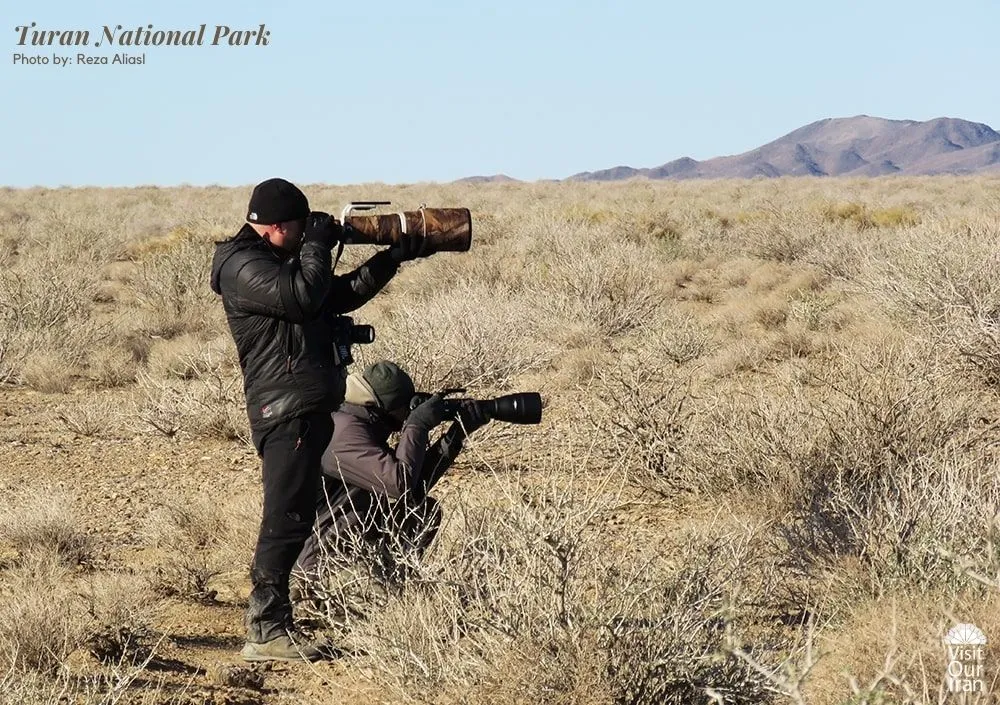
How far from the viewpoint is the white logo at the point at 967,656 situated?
3143mm

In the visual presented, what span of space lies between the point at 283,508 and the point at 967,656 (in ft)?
7.77

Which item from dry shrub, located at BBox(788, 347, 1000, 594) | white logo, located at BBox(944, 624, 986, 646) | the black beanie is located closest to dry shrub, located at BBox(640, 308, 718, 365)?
dry shrub, located at BBox(788, 347, 1000, 594)

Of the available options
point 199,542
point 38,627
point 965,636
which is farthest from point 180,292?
point 965,636

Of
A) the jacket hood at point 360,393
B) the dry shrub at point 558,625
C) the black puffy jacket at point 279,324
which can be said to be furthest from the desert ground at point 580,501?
the black puffy jacket at point 279,324

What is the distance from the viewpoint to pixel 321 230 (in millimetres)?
4219

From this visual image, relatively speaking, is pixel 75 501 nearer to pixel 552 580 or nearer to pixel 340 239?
pixel 340 239

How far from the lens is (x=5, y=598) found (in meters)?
4.81

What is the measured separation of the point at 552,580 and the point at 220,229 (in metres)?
22.1

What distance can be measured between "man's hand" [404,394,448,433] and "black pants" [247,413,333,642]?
40 cm

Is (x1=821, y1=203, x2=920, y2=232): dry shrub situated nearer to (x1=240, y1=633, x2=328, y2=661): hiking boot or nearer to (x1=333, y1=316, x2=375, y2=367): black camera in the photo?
(x1=333, y1=316, x2=375, y2=367): black camera

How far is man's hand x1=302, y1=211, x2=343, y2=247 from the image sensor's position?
13.8 ft

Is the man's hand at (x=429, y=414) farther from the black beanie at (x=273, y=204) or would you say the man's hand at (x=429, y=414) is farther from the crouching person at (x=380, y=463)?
the black beanie at (x=273, y=204)

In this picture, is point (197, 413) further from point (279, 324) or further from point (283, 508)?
point (279, 324)

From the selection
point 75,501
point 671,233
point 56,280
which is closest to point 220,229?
point 671,233
